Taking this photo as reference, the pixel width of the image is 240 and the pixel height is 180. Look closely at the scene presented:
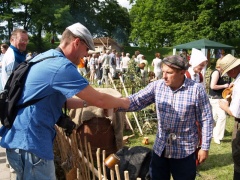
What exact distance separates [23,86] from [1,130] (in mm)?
405

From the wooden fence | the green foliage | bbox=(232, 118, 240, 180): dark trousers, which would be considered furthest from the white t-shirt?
the green foliage

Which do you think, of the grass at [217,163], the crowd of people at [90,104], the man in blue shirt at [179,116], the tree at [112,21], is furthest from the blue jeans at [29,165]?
the tree at [112,21]

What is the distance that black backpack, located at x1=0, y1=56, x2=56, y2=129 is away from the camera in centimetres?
188

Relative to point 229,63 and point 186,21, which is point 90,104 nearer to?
point 229,63

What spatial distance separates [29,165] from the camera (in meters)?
1.93

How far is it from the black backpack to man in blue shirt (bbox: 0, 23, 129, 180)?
0.03m

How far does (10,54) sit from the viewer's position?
385 centimetres

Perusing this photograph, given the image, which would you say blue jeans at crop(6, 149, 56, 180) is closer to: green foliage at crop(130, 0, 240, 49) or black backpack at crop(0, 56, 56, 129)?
black backpack at crop(0, 56, 56, 129)

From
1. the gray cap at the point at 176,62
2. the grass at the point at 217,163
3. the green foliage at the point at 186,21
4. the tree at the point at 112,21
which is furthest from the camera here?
the tree at the point at 112,21

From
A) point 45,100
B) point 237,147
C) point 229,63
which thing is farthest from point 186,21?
point 45,100

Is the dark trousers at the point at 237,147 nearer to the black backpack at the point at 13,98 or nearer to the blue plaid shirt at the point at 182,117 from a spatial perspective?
the blue plaid shirt at the point at 182,117

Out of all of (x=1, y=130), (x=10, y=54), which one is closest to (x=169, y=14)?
(x=10, y=54)

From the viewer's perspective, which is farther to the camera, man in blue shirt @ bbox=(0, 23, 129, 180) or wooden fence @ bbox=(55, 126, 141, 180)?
wooden fence @ bbox=(55, 126, 141, 180)

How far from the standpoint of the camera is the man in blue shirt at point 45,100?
5.89 feet
